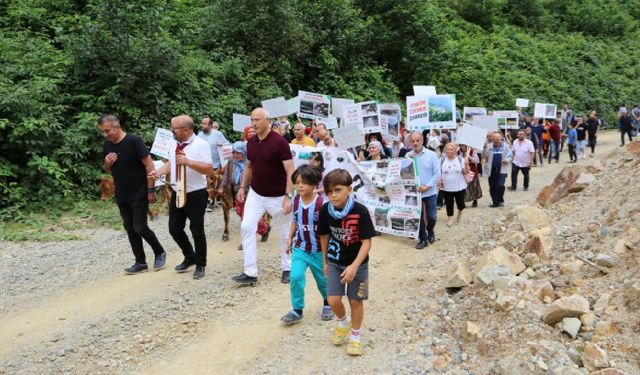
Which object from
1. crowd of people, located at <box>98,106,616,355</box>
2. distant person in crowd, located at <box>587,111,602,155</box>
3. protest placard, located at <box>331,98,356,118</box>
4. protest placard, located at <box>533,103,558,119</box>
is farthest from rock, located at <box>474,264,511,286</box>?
distant person in crowd, located at <box>587,111,602,155</box>

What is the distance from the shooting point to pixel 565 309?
474 centimetres

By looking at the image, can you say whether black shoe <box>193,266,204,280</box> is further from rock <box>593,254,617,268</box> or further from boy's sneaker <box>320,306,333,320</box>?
rock <box>593,254,617,268</box>

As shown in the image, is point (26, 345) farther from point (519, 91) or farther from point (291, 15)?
point (519, 91)

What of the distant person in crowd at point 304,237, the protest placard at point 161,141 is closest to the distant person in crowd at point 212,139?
the protest placard at point 161,141

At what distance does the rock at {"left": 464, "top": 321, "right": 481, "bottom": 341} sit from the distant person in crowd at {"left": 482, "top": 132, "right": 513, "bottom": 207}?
25.9 ft

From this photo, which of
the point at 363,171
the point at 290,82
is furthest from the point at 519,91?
the point at 363,171

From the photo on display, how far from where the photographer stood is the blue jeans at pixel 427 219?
30.3 ft

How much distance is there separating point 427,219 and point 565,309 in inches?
187

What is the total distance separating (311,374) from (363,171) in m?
5.52

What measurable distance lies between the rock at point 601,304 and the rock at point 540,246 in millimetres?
1340

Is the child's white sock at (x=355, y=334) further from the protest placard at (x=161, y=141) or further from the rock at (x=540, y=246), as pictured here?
the protest placard at (x=161, y=141)

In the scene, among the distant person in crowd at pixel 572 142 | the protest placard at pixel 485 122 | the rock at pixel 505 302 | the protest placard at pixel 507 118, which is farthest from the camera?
the distant person in crowd at pixel 572 142

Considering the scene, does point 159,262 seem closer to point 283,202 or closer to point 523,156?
point 283,202

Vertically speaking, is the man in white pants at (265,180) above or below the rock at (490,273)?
above
